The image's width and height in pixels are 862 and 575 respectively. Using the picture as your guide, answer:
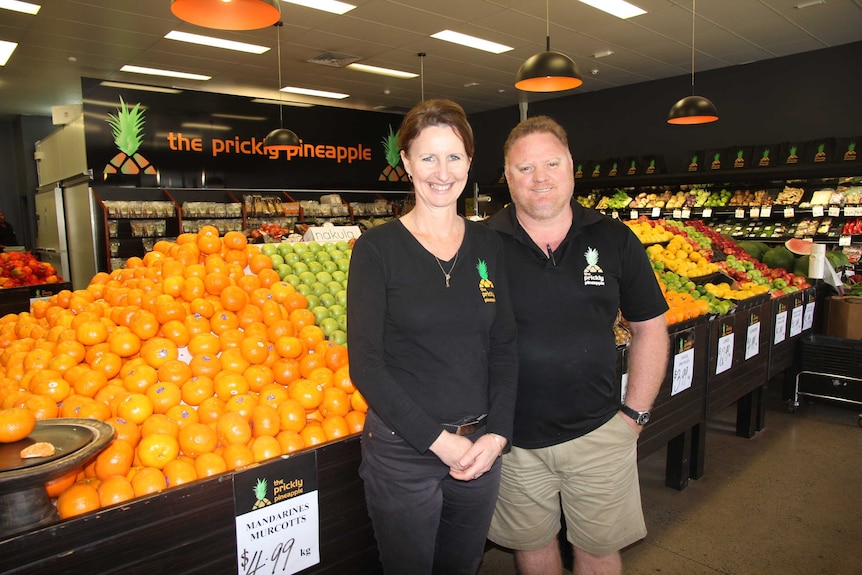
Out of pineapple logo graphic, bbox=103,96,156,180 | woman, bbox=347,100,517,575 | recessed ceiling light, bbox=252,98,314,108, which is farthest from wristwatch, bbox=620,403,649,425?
recessed ceiling light, bbox=252,98,314,108

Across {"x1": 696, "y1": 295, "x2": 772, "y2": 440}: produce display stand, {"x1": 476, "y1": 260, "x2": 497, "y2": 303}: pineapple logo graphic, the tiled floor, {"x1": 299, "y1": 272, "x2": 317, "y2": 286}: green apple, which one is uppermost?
{"x1": 476, "y1": 260, "x2": 497, "y2": 303}: pineapple logo graphic

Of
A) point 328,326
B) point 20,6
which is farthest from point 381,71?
point 328,326

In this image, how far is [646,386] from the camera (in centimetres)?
197

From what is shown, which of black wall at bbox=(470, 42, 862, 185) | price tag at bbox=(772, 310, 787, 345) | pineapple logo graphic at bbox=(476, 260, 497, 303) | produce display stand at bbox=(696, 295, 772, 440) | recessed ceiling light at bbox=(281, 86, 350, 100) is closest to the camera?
pineapple logo graphic at bbox=(476, 260, 497, 303)

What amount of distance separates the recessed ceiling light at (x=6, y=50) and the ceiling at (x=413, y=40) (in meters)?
0.09

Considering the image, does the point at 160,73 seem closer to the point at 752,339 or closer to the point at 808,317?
the point at 752,339

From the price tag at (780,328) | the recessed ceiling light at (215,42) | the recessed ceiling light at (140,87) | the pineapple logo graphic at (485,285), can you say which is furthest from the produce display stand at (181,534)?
the recessed ceiling light at (140,87)

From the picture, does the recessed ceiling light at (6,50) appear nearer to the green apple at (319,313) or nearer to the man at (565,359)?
the green apple at (319,313)

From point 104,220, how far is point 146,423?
7.65m

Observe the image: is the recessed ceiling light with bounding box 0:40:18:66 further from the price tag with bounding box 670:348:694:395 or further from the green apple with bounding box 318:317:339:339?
the price tag with bounding box 670:348:694:395

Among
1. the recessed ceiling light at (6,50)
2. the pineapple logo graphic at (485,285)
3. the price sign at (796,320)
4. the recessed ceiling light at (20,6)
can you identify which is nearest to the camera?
the pineapple logo graphic at (485,285)

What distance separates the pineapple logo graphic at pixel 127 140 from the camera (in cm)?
891

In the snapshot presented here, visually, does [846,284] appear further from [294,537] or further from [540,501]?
[294,537]

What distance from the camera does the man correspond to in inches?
68.3
